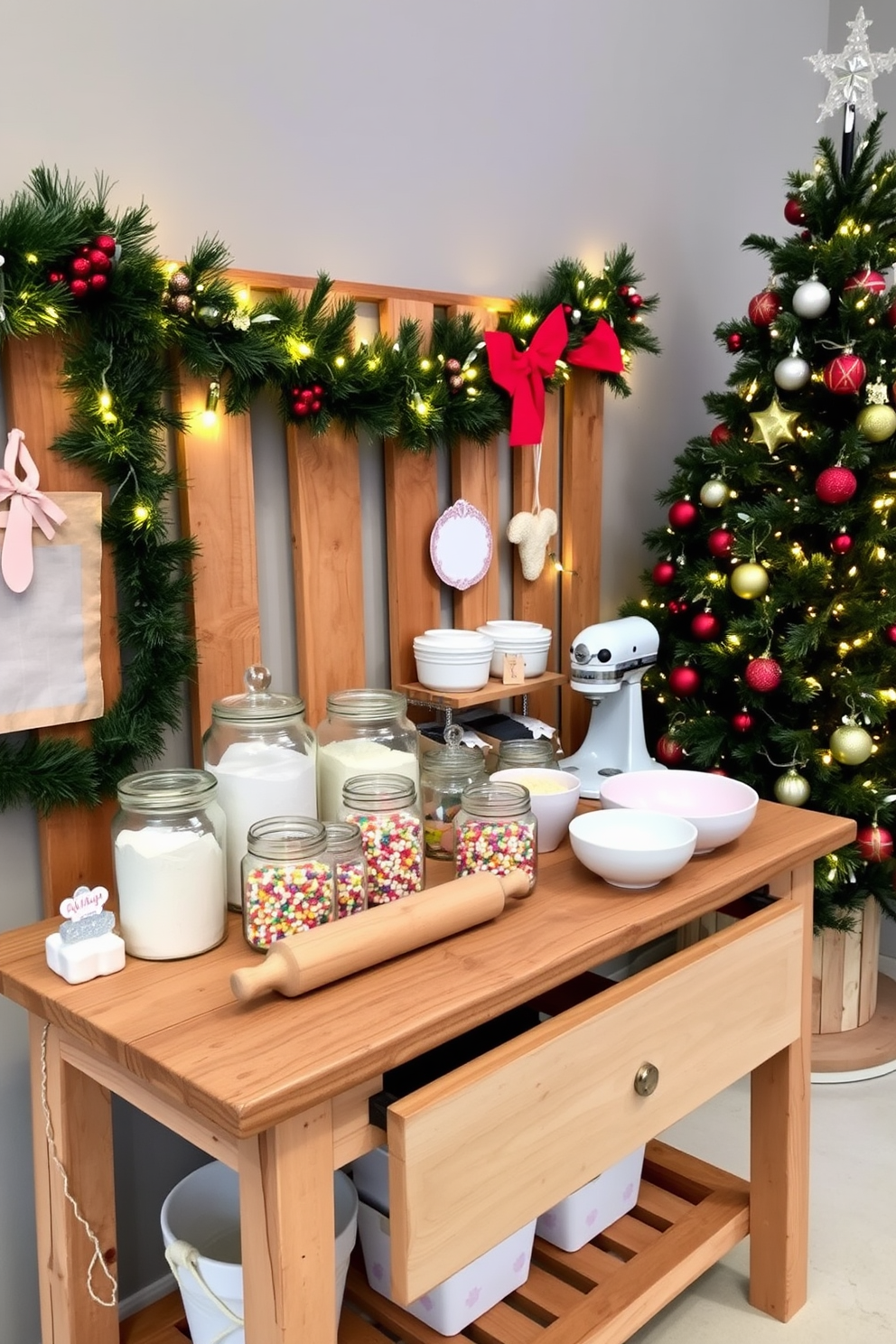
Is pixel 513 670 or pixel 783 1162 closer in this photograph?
pixel 783 1162

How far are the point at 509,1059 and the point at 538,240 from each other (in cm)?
161

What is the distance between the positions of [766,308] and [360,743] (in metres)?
1.32

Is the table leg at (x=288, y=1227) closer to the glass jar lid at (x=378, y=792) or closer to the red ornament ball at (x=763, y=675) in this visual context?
the glass jar lid at (x=378, y=792)

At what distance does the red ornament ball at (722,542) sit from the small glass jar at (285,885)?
51.2 inches

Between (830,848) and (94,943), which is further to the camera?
(830,848)

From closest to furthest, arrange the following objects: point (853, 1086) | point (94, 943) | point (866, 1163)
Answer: point (94, 943)
point (866, 1163)
point (853, 1086)

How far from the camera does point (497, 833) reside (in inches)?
61.4

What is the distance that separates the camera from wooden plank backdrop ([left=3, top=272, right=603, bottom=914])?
1.64m

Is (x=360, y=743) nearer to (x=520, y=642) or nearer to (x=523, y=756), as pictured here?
(x=523, y=756)

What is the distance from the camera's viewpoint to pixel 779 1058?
1.89m

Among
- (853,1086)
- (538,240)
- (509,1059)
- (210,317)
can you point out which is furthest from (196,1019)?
(853,1086)

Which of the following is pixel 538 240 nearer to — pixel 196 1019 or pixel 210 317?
pixel 210 317

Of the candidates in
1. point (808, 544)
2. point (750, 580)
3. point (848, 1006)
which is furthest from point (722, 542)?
point (848, 1006)

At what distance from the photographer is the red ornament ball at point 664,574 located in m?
2.46
